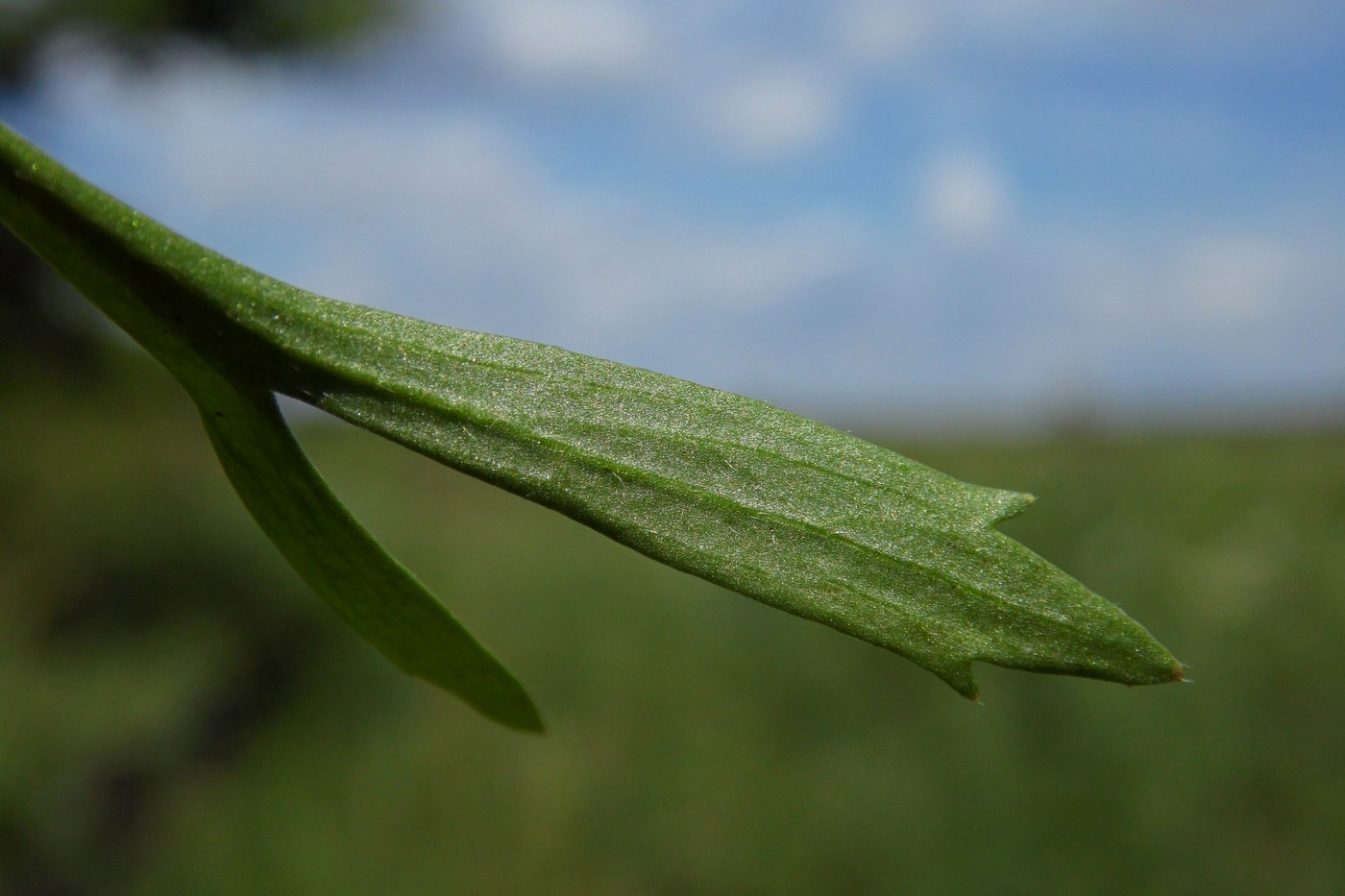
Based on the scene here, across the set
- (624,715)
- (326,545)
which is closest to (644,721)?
(624,715)

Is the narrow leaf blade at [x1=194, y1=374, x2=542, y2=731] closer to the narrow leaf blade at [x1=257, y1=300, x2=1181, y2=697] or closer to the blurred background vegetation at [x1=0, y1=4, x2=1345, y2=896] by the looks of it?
the narrow leaf blade at [x1=257, y1=300, x2=1181, y2=697]

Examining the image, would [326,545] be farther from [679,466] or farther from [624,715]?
[624,715]

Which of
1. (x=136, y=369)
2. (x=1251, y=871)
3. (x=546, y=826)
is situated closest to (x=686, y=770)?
(x=546, y=826)

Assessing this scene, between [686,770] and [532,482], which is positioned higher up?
[532,482]

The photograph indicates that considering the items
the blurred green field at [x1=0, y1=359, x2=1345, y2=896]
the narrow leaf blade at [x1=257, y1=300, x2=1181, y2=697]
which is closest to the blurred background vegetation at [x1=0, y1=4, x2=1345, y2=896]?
the blurred green field at [x1=0, y1=359, x2=1345, y2=896]

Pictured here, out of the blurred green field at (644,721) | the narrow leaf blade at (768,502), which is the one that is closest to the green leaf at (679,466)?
the narrow leaf blade at (768,502)

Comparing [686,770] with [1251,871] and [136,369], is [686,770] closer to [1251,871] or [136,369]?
[1251,871]
